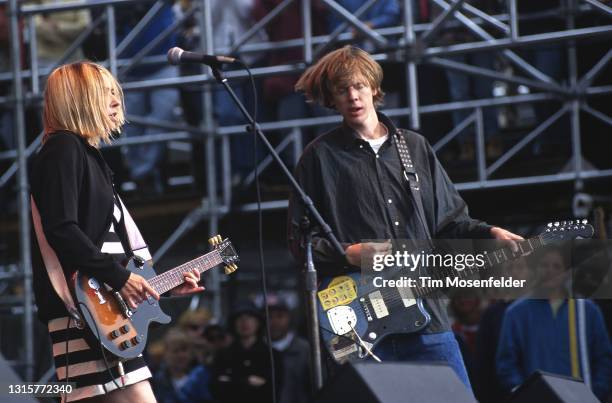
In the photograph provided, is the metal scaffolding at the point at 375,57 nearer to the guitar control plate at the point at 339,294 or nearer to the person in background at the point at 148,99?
the person in background at the point at 148,99

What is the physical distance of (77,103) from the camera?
193 inches

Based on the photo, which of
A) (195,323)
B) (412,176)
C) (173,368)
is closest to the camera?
(412,176)

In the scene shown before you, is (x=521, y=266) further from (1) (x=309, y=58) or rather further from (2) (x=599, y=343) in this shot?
(1) (x=309, y=58)

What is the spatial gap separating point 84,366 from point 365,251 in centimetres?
125

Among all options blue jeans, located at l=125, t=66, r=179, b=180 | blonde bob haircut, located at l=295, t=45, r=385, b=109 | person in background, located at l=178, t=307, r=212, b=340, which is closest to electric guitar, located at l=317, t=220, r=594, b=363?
blonde bob haircut, located at l=295, t=45, r=385, b=109

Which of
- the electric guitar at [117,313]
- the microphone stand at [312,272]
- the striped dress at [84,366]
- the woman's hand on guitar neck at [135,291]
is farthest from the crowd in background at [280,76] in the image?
the striped dress at [84,366]

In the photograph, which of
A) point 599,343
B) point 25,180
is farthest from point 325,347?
point 25,180

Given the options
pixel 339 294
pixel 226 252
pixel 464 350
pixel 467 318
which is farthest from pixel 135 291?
pixel 467 318

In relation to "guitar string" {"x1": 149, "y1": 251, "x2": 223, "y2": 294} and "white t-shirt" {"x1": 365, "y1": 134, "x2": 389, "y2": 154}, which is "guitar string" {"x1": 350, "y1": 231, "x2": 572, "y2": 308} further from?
"guitar string" {"x1": 149, "y1": 251, "x2": 223, "y2": 294}

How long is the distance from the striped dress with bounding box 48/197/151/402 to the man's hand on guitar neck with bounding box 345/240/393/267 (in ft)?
3.40

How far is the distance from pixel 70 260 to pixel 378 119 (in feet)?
5.42

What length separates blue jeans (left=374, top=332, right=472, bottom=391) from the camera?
5.20 meters

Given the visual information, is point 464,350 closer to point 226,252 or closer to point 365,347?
point 365,347

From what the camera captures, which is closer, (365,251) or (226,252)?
(365,251)
